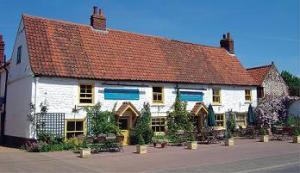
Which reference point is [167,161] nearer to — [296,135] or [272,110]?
[296,135]

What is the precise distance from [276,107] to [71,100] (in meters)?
19.1

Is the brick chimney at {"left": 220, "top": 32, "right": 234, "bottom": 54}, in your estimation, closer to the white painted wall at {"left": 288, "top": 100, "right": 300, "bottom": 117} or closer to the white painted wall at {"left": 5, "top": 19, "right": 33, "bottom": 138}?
Result: the white painted wall at {"left": 288, "top": 100, "right": 300, "bottom": 117}

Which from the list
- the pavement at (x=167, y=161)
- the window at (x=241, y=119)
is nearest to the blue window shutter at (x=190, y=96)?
the window at (x=241, y=119)

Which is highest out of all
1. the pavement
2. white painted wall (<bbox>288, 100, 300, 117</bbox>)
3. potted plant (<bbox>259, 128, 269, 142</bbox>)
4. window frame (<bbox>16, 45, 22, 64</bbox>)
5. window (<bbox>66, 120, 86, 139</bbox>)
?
window frame (<bbox>16, 45, 22, 64</bbox>)

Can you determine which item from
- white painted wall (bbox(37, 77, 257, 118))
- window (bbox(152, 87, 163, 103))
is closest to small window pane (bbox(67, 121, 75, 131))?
white painted wall (bbox(37, 77, 257, 118))

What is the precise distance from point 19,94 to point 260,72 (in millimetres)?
Result: 24044

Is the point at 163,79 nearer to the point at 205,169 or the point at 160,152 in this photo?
the point at 160,152

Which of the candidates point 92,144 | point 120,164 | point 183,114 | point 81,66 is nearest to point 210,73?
point 183,114

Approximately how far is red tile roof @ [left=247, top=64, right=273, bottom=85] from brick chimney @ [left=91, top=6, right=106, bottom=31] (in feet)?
54.0

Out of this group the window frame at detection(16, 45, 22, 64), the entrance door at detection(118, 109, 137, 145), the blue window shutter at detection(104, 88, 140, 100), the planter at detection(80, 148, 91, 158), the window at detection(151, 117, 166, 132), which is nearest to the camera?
the planter at detection(80, 148, 91, 158)

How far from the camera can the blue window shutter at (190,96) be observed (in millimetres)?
30608

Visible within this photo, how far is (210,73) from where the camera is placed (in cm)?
3350

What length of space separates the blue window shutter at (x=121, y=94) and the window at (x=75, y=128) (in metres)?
2.39

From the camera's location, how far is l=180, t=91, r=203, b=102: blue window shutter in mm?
30608
